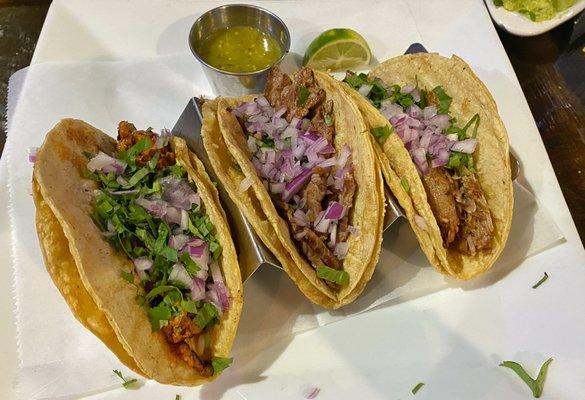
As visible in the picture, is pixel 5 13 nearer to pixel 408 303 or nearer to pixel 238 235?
pixel 238 235

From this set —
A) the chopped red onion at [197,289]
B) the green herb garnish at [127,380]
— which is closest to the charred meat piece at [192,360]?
the chopped red onion at [197,289]

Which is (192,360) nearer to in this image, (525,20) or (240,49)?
(240,49)

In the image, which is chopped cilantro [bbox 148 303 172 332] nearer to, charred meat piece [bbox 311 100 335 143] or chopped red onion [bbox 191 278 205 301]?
chopped red onion [bbox 191 278 205 301]

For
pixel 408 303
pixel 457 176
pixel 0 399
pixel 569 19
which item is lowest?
pixel 0 399

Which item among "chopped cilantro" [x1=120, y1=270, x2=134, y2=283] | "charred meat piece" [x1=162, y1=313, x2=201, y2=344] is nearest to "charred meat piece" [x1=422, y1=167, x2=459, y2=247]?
"charred meat piece" [x1=162, y1=313, x2=201, y2=344]

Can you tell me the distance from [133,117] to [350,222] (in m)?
1.80

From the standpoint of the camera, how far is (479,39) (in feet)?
13.1

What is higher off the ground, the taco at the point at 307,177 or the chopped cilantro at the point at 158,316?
the taco at the point at 307,177

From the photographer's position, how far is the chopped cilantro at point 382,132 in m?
2.82

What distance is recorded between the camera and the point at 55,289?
2.85m

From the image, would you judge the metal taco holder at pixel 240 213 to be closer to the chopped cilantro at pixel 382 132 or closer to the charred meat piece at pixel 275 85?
the chopped cilantro at pixel 382 132

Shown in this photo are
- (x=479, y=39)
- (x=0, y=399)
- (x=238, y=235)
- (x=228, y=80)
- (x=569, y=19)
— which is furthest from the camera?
(x=569, y=19)

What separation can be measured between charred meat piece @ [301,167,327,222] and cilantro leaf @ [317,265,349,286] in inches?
11.4

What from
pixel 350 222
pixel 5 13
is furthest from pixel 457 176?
pixel 5 13
